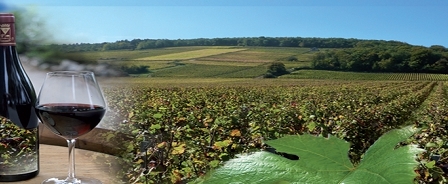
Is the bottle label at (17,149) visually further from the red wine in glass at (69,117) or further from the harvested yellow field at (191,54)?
the harvested yellow field at (191,54)

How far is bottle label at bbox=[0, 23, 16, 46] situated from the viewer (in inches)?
24.2

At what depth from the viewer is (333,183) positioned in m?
0.09

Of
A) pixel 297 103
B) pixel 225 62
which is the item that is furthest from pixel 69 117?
pixel 225 62

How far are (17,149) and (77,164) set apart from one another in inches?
3.8

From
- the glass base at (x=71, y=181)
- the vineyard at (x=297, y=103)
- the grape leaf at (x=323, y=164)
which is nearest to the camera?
the grape leaf at (x=323, y=164)

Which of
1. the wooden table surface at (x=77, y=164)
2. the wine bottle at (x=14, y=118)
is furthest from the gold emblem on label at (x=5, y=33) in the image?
the wooden table surface at (x=77, y=164)

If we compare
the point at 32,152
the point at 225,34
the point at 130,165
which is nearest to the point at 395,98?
the point at 225,34

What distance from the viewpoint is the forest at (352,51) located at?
463cm

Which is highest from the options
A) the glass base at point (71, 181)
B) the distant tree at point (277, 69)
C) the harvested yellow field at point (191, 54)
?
the glass base at point (71, 181)

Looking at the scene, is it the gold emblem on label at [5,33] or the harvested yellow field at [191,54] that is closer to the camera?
Result: the gold emblem on label at [5,33]

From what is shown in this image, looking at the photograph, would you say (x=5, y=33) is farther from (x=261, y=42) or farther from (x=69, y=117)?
(x=261, y=42)

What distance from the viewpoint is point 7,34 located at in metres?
0.64

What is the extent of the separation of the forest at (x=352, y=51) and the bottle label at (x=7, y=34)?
12.6ft

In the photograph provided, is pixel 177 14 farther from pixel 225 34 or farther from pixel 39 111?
pixel 39 111
